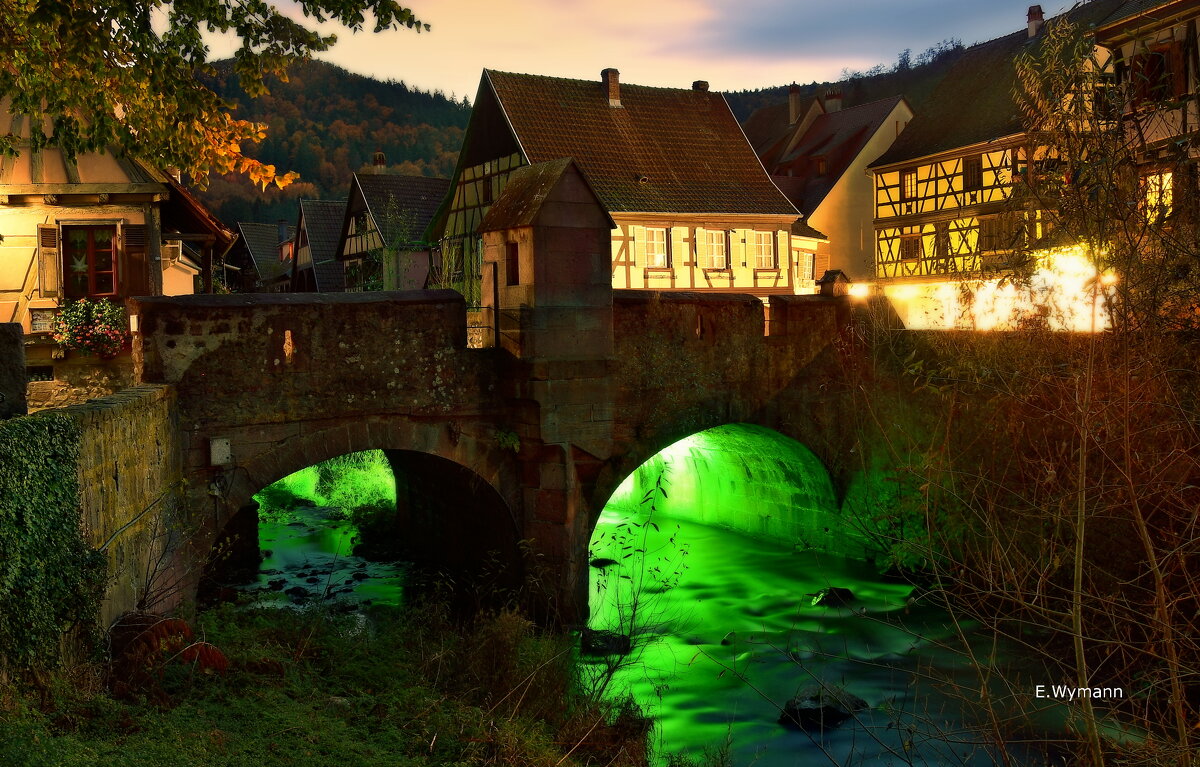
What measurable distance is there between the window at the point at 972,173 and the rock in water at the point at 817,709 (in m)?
17.2

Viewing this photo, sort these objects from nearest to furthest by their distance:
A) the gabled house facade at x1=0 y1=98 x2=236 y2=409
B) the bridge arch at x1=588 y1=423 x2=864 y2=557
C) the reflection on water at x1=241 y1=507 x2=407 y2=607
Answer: the reflection on water at x1=241 y1=507 x2=407 y2=607 → the bridge arch at x1=588 y1=423 x2=864 y2=557 → the gabled house facade at x1=0 y1=98 x2=236 y2=409

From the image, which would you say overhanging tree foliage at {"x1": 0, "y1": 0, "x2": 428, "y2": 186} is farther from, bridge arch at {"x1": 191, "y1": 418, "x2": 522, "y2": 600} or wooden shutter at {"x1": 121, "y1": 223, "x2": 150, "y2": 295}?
wooden shutter at {"x1": 121, "y1": 223, "x2": 150, "y2": 295}

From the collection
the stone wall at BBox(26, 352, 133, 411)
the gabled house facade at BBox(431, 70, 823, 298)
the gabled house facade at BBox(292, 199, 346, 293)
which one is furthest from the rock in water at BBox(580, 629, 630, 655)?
the gabled house facade at BBox(292, 199, 346, 293)

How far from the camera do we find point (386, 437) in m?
9.83

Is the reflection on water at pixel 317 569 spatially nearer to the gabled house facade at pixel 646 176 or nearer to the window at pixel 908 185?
the gabled house facade at pixel 646 176

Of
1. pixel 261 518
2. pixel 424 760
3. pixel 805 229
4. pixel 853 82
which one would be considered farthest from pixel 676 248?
pixel 853 82

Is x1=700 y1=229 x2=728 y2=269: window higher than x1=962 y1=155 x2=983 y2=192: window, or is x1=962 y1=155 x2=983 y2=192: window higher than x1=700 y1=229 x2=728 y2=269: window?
x1=962 y1=155 x2=983 y2=192: window

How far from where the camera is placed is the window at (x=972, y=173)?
23.5 m

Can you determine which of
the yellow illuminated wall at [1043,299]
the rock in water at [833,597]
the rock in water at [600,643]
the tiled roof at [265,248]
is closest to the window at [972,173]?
the yellow illuminated wall at [1043,299]

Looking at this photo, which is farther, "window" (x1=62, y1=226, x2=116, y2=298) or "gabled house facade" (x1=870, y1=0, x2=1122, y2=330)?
"gabled house facade" (x1=870, y1=0, x2=1122, y2=330)

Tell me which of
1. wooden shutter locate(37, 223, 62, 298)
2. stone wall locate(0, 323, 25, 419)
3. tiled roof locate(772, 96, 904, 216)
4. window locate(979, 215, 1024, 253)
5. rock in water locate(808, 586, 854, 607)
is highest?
tiled roof locate(772, 96, 904, 216)

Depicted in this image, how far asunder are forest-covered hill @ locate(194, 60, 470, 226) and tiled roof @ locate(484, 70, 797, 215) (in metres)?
33.2

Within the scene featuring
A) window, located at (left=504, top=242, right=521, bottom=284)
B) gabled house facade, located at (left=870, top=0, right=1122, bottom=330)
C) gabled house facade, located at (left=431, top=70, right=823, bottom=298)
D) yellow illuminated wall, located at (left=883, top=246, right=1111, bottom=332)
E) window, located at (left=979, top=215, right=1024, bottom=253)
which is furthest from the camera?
gabled house facade, located at (left=870, top=0, right=1122, bottom=330)

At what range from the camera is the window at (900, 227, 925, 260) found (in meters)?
25.2
